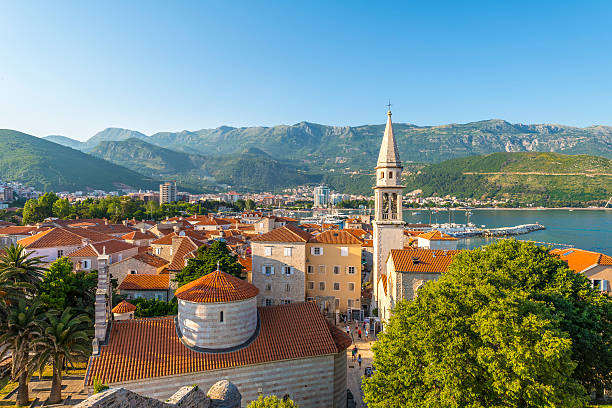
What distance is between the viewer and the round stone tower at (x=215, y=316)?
56.5ft

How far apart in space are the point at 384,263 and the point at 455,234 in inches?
4310

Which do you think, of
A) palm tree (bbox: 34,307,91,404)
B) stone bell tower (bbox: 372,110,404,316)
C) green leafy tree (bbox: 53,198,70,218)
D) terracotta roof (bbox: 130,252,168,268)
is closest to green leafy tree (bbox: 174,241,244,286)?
terracotta roof (bbox: 130,252,168,268)

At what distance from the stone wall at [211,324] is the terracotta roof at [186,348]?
479 mm

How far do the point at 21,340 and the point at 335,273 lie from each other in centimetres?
2544

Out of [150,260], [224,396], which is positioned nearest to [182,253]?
[150,260]

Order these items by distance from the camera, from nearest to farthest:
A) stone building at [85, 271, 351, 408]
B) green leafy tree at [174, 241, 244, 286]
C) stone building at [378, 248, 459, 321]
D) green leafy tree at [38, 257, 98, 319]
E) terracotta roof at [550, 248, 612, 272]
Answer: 1. stone building at [85, 271, 351, 408]
2. green leafy tree at [38, 257, 98, 319]
3. stone building at [378, 248, 459, 321]
4. green leafy tree at [174, 241, 244, 286]
5. terracotta roof at [550, 248, 612, 272]

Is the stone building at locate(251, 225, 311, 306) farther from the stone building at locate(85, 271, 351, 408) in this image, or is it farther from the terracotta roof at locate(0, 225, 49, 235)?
the terracotta roof at locate(0, 225, 49, 235)

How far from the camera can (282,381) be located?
1756 centimetres

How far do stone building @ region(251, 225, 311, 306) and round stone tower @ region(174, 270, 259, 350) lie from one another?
1562cm

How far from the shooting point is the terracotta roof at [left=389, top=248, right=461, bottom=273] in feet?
85.5

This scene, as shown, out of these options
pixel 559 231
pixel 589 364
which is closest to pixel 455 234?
pixel 559 231

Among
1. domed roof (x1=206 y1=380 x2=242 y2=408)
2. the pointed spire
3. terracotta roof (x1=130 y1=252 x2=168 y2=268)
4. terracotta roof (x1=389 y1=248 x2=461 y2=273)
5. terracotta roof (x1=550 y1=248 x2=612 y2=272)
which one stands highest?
the pointed spire

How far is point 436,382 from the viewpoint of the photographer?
13.2m

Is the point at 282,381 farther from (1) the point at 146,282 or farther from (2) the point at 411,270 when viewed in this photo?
(1) the point at 146,282
